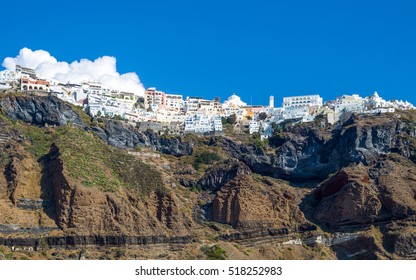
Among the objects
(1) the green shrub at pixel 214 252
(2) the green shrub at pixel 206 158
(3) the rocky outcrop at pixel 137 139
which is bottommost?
(1) the green shrub at pixel 214 252

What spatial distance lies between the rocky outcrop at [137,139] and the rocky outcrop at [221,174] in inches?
583

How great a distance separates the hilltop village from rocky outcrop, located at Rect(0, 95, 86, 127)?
1500cm

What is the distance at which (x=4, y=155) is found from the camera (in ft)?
339

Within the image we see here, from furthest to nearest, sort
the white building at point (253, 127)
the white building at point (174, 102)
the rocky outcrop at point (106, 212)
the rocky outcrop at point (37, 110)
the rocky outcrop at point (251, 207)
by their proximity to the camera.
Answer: the white building at point (174, 102) < the white building at point (253, 127) < the rocky outcrop at point (37, 110) < the rocky outcrop at point (251, 207) < the rocky outcrop at point (106, 212)

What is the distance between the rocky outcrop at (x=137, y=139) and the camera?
127 m

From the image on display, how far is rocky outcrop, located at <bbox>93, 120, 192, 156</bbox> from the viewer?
417 ft

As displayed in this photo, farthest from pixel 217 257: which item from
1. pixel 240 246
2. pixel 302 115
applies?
pixel 302 115

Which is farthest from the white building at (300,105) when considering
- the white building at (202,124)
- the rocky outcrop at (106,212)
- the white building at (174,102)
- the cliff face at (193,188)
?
the rocky outcrop at (106,212)

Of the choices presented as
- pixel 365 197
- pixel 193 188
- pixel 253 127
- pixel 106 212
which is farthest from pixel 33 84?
pixel 365 197

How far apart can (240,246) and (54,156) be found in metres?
21.9

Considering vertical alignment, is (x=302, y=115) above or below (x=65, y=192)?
above

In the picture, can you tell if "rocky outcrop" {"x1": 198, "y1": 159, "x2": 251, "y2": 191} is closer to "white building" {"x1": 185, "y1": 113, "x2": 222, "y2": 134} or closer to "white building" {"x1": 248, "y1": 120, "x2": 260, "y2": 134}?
"white building" {"x1": 185, "y1": 113, "x2": 222, "y2": 134}

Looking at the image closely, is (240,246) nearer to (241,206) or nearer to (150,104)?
(241,206)

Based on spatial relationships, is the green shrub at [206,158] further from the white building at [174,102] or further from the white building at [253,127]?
the white building at [174,102]
